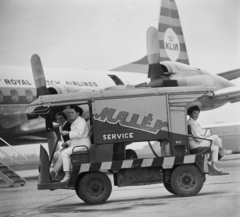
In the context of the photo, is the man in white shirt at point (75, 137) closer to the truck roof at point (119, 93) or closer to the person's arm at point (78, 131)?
the person's arm at point (78, 131)

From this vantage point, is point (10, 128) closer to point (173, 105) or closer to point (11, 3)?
point (11, 3)

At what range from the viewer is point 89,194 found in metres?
8.12

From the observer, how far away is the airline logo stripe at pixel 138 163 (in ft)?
26.6

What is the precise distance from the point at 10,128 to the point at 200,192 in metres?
8.47

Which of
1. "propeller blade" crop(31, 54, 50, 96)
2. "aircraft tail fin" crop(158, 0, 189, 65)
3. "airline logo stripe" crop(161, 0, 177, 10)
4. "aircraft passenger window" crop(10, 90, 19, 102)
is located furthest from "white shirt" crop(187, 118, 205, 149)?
"airline logo stripe" crop(161, 0, 177, 10)

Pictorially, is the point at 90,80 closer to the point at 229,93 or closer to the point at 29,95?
the point at 29,95

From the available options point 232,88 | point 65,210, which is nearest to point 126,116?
point 65,210

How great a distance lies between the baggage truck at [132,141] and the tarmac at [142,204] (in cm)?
35

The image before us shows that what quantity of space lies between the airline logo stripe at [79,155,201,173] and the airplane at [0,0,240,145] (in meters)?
2.24

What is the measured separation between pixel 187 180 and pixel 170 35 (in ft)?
45.0

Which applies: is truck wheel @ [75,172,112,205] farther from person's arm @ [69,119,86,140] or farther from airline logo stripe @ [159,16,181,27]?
airline logo stripe @ [159,16,181,27]

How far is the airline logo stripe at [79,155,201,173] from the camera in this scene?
26.6 feet

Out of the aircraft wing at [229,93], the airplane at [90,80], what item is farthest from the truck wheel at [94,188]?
the aircraft wing at [229,93]

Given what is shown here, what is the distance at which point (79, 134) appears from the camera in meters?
8.27
